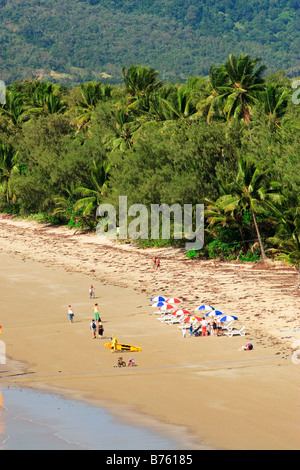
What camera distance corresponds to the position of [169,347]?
90.9ft

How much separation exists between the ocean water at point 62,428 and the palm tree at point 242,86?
1442 inches

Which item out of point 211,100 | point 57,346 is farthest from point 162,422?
point 211,100

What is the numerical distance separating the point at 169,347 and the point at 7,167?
179ft

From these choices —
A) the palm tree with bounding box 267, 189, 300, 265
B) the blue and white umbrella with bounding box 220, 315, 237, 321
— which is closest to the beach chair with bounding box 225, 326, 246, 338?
the blue and white umbrella with bounding box 220, 315, 237, 321

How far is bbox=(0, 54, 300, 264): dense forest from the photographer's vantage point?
145ft

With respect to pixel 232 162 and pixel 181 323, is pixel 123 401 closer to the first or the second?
pixel 181 323

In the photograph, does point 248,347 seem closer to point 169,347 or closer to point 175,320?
point 169,347

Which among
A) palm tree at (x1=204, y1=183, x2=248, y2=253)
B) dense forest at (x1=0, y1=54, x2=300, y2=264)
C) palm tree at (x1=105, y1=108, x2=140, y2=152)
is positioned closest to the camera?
palm tree at (x1=204, y1=183, x2=248, y2=253)

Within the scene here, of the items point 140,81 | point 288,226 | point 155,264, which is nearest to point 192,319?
point 288,226

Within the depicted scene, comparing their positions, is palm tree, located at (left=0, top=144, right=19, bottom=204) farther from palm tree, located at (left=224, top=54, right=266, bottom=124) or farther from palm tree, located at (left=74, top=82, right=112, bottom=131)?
palm tree, located at (left=224, top=54, right=266, bottom=124)

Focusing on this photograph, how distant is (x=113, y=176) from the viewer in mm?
59344

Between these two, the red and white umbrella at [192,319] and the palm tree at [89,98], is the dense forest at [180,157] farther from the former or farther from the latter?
the red and white umbrella at [192,319]

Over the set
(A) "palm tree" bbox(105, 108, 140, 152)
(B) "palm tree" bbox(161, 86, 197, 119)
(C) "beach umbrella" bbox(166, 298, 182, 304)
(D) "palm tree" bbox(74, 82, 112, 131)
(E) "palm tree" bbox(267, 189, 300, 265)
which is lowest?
(C) "beach umbrella" bbox(166, 298, 182, 304)

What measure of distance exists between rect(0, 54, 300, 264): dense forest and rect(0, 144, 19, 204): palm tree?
0.11 meters
